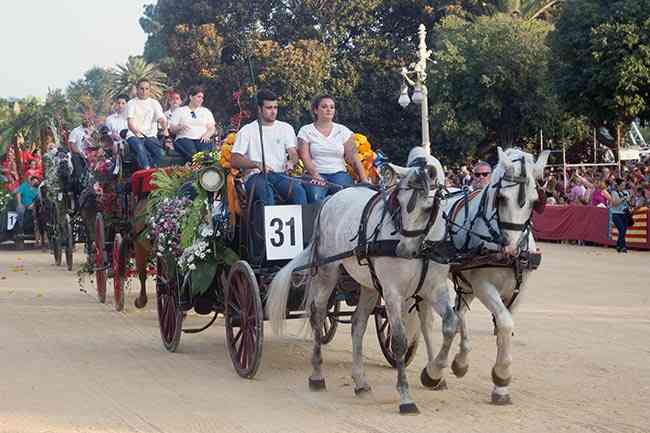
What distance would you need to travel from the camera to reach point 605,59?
31.0 meters

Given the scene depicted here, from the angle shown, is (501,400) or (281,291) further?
(281,291)

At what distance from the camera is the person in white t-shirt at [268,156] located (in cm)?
962

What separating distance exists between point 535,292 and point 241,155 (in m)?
7.36

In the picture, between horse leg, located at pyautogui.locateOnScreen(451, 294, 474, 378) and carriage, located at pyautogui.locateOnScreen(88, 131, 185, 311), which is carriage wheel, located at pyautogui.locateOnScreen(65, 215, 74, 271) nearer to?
carriage, located at pyautogui.locateOnScreen(88, 131, 185, 311)

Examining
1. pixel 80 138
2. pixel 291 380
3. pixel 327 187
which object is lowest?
pixel 291 380

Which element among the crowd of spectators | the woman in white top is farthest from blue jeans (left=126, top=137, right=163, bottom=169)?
the crowd of spectators

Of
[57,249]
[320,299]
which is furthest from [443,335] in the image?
[57,249]

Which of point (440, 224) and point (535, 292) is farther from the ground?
point (440, 224)

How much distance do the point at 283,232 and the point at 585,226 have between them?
56.6ft

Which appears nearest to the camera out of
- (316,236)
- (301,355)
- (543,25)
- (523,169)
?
(523,169)

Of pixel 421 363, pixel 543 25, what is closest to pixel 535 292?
pixel 421 363

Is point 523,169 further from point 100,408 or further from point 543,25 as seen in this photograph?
point 543,25

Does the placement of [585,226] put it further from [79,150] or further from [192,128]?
[192,128]

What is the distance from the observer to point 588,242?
2548 centimetres
